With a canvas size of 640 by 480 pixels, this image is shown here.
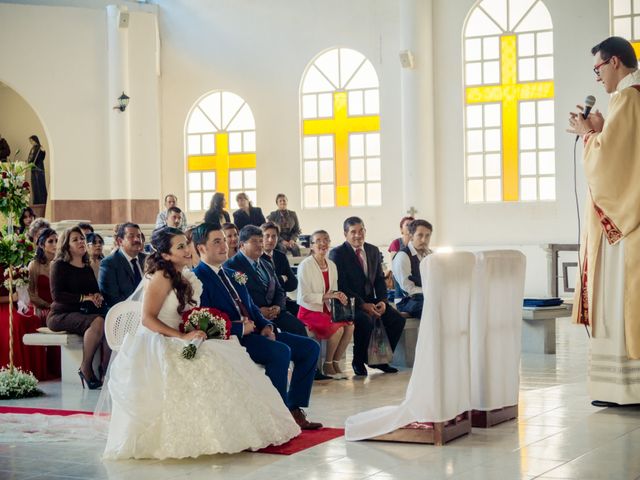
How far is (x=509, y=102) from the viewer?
17984mm

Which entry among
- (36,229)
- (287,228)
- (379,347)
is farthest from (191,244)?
(287,228)

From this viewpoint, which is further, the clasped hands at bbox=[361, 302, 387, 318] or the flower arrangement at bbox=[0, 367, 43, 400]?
the clasped hands at bbox=[361, 302, 387, 318]

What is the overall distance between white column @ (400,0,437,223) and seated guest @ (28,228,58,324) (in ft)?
30.3

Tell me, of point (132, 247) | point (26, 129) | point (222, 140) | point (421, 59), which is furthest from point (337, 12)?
point (132, 247)

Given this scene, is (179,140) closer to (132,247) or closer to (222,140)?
(222,140)

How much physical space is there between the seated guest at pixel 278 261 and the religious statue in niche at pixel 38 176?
11.4 meters

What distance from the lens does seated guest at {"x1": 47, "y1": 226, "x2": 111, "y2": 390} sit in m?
9.02

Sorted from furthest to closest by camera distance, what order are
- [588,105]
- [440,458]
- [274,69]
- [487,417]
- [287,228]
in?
[274,69]
[287,228]
[588,105]
[487,417]
[440,458]

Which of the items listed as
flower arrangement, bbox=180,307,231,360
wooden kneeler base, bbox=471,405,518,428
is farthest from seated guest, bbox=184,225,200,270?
wooden kneeler base, bbox=471,405,518,428

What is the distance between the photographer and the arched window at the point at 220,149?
65.2 ft

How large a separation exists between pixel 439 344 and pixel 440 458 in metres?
0.65

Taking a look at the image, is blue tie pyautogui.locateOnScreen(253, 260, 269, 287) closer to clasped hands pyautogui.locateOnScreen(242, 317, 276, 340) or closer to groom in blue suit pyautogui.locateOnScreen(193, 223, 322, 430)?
clasped hands pyautogui.locateOnScreen(242, 317, 276, 340)

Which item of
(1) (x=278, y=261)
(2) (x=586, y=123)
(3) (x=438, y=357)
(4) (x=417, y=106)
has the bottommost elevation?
(3) (x=438, y=357)

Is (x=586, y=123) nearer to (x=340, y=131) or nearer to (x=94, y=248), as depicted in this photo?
(x=94, y=248)
